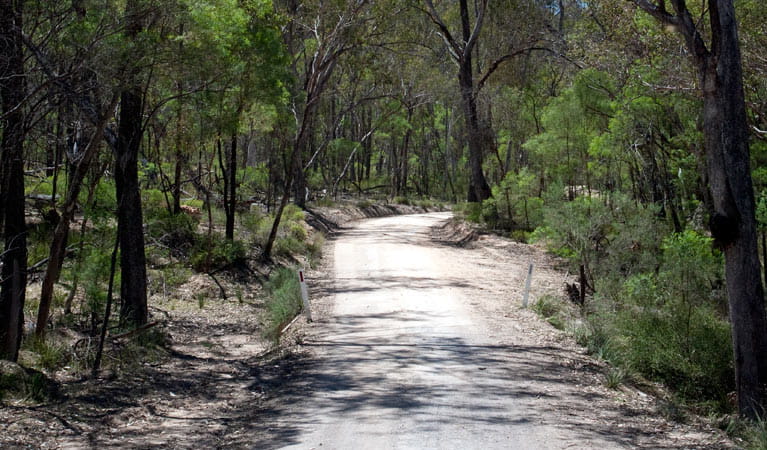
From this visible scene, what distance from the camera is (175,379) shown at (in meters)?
11.2

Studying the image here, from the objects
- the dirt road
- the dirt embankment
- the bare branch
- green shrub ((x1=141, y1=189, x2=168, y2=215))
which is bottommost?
the dirt road

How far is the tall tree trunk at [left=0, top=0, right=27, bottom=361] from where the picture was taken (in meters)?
9.55

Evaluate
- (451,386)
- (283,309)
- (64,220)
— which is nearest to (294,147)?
(283,309)

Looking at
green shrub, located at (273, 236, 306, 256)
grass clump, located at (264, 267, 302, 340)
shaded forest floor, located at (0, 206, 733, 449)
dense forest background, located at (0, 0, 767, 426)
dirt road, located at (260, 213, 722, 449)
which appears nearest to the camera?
dirt road, located at (260, 213, 722, 449)

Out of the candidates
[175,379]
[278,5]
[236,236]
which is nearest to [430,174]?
[278,5]

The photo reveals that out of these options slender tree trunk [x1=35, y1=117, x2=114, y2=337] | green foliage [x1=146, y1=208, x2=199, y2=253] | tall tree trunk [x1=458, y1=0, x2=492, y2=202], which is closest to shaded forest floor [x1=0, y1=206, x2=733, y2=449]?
slender tree trunk [x1=35, y1=117, x2=114, y2=337]

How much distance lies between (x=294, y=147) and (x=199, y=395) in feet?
46.3

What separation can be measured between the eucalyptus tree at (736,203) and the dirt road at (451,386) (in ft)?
4.82

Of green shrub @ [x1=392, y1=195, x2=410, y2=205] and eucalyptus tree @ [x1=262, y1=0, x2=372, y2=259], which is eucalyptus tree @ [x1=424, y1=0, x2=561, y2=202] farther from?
green shrub @ [x1=392, y1=195, x2=410, y2=205]

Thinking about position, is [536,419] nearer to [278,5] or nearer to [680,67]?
[680,67]

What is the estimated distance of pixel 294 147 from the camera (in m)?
23.6

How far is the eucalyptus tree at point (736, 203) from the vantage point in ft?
29.8

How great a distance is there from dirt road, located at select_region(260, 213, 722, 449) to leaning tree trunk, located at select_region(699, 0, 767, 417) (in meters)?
1.48

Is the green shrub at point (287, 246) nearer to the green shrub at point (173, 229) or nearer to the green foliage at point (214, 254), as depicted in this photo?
the green foliage at point (214, 254)
